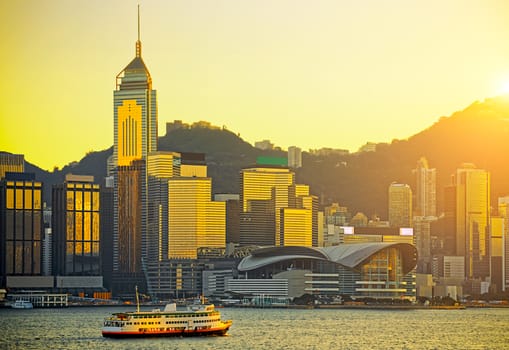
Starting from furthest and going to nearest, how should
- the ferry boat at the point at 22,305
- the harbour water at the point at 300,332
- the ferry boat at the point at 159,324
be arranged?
the ferry boat at the point at 22,305
the ferry boat at the point at 159,324
the harbour water at the point at 300,332

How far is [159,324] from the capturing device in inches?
4094

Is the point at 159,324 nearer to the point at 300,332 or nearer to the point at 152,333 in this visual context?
the point at 152,333

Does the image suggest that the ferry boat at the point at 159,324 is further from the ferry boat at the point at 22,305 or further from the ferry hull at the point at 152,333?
the ferry boat at the point at 22,305

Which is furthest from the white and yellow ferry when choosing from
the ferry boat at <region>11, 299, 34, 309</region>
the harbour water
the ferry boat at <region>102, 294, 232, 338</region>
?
the ferry boat at <region>11, 299, 34, 309</region>

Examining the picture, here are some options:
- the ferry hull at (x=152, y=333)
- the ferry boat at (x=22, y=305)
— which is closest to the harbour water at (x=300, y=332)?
the ferry hull at (x=152, y=333)

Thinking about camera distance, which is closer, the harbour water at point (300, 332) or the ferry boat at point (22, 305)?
the harbour water at point (300, 332)

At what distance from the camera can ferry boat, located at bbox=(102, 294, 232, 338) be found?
10338 cm

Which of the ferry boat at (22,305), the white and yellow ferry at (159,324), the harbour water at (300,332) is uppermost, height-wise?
the white and yellow ferry at (159,324)

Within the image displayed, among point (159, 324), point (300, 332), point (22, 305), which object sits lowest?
point (22, 305)

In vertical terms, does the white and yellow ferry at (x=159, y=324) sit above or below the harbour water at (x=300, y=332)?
above

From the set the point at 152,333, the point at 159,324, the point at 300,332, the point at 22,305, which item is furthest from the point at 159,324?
the point at 22,305

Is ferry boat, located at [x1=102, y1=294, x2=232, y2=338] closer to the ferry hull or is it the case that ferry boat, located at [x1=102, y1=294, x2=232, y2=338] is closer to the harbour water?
the ferry hull

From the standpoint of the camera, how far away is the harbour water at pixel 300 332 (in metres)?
102

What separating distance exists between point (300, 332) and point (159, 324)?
62.3 feet
